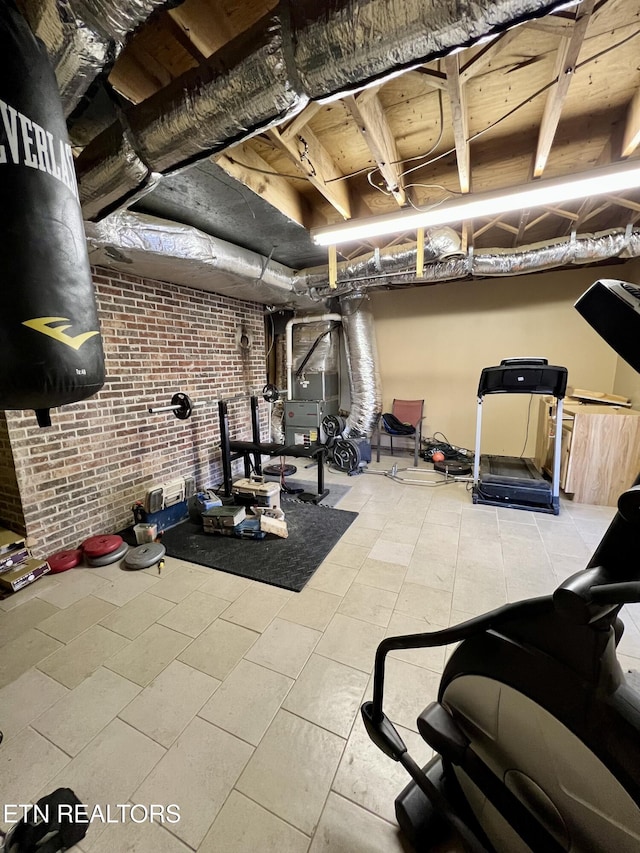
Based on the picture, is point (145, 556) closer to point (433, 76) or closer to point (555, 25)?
point (433, 76)

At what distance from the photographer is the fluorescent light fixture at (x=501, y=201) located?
1966 mm

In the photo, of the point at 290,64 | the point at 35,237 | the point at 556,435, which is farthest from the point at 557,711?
the point at 556,435

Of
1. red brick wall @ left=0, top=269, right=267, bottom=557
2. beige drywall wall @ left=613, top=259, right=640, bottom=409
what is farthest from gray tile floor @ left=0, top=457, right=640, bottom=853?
beige drywall wall @ left=613, top=259, right=640, bottom=409

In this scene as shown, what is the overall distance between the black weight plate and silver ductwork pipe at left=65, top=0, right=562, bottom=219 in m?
2.38

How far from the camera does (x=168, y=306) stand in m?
3.47

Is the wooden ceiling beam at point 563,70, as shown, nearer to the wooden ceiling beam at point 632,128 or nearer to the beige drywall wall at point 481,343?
the wooden ceiling beam at point 632,128

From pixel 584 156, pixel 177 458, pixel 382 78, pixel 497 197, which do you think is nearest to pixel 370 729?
pixel 382 78

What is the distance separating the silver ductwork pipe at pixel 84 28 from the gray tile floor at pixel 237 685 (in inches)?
97.2

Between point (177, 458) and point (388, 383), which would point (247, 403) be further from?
point (388, 383)

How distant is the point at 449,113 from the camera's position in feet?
6.81

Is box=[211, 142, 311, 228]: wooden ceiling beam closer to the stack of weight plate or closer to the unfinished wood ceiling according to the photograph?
the unfinished wood ceiling

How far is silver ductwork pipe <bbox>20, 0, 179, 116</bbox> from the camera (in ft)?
3.28

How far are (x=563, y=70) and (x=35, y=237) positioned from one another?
2.26m

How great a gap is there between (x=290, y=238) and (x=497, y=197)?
1.80 meters
